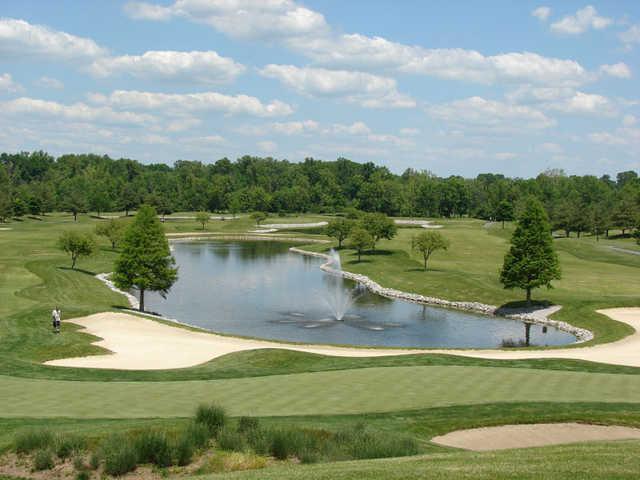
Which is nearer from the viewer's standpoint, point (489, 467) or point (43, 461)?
point (489, 467)

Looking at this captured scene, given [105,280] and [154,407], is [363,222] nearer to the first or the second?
[105,280]

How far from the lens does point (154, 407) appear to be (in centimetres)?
1889

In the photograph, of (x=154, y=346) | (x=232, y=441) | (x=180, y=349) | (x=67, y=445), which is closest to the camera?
(x=67, y=445)

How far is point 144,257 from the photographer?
5169cm

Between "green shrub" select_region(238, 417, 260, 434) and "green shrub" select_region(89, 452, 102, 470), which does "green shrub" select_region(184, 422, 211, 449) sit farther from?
"green shrub" select_region(89, 452, 102, 470)

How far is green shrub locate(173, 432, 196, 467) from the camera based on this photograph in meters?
13.5

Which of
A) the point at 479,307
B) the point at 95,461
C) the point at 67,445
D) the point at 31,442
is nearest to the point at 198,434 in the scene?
the point at 95,461

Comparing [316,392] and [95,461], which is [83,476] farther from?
[316,392]

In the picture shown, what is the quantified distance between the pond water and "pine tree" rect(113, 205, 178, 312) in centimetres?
408

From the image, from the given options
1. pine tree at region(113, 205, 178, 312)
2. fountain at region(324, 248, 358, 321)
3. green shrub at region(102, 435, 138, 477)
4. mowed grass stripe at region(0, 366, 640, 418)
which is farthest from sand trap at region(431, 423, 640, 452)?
pine tree at region(113, 205, 178, 312)

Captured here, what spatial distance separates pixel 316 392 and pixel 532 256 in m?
39.2

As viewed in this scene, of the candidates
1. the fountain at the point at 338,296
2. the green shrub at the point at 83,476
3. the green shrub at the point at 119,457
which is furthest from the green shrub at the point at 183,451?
the fountain at the point at 338,296

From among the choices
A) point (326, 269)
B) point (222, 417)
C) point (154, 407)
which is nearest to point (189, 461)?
point (222, 417)

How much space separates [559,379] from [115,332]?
2554cm
